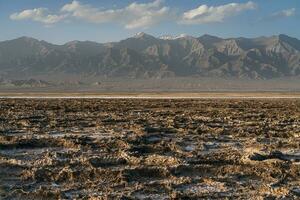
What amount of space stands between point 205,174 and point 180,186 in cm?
135

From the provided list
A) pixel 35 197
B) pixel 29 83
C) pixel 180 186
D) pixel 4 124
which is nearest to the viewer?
pixel 35 197

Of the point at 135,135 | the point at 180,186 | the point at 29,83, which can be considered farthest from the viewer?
the point at 29,83

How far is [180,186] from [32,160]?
4192 mm

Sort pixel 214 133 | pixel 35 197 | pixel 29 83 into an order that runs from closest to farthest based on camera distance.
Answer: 1. pixel 35 197
2. pixel 214 133
3. pixel 29 83

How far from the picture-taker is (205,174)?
1134 centimetres

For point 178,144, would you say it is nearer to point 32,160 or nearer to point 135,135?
point 135,135

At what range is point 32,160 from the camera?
1281 centimetres

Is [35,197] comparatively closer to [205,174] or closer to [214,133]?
[205,174]

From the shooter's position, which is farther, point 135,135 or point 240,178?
point 135,135

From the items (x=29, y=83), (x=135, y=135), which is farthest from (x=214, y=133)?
(x=29, y=83)

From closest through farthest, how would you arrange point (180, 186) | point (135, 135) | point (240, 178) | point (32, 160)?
point (180, 186), point (240, 178), point (32, 160), point (135, 135)

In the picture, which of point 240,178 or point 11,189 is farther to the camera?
Answer: point 240,178

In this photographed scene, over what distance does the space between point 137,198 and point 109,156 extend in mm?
4286

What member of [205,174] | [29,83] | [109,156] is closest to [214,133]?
[109,156]
